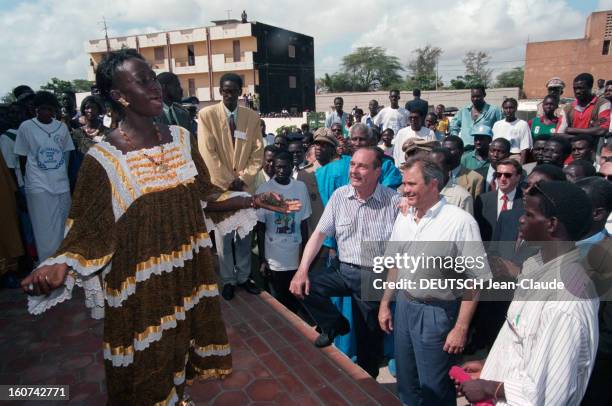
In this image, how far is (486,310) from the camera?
3.81m

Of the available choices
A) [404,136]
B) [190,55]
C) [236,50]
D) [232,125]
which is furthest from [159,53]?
[232,125]

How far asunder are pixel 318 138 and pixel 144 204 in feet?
10.9

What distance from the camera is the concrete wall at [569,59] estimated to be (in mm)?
31656

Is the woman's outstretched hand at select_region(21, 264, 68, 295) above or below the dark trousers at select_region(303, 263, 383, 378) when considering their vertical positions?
above

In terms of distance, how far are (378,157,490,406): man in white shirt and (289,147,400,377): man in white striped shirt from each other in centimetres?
56

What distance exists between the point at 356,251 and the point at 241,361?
4.25 feet

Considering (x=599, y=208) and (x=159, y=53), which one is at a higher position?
(x=159, y=53)

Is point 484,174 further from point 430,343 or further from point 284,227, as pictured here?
point 430,343

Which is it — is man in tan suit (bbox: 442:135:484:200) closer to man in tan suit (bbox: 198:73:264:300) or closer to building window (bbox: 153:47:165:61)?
man in tan suit (bbox: 198:73:264:300)

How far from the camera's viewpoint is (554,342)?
150 centimetres

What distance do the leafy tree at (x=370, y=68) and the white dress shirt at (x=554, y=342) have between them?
2350 inches

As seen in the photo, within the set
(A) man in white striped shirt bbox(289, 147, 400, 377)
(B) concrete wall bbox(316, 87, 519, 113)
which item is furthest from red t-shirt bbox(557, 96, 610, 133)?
(B) concrete wall bbox(316, 87, 519, 113)

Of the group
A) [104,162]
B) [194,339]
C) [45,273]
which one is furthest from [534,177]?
[45,273]

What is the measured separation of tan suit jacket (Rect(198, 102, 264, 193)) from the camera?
402 centimetres
